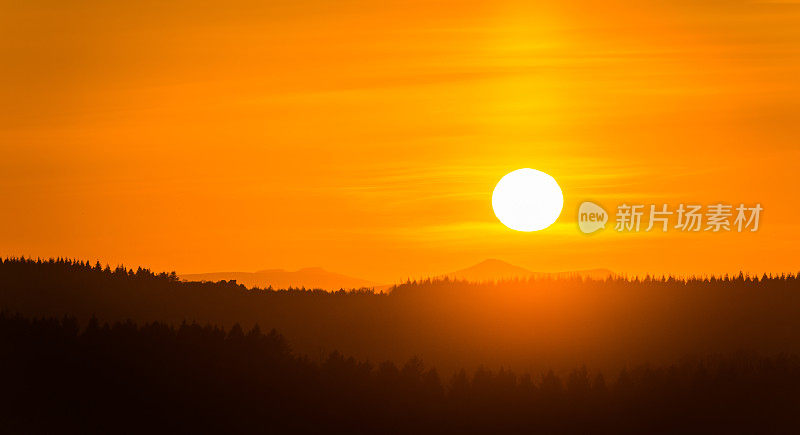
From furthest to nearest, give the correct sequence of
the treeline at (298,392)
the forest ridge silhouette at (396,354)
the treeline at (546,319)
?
the treeline at (546,319) → the forest ridge silhouette at (396,354) → the treeline at (298,392)

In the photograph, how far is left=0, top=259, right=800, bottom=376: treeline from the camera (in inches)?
2854

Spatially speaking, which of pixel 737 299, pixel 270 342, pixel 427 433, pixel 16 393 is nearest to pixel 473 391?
pixel 427 433

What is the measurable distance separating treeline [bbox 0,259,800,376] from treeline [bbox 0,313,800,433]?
13.5 metres

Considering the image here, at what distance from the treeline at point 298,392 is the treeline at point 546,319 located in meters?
13.5

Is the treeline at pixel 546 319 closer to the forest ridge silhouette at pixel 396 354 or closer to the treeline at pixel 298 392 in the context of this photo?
the forest ridge silhouette at pixel 396 354

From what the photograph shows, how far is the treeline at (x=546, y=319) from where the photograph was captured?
238 ft

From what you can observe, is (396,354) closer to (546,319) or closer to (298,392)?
(546,319)

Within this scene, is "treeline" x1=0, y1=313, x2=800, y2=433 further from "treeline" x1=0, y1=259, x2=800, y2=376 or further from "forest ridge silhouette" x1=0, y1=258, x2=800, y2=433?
"treeline" x1=0, y1=259, x2=800, y2=376

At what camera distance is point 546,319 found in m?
73.6

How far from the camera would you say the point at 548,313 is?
7394 centimetres

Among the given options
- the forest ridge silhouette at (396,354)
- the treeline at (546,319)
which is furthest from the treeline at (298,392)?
the treeline at (546,319)

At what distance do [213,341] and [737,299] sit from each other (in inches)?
1270

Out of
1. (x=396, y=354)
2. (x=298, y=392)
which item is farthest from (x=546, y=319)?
(x=298, y=392)

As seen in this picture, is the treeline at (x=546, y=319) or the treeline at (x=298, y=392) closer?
the treeline at (x=298, y=392)
